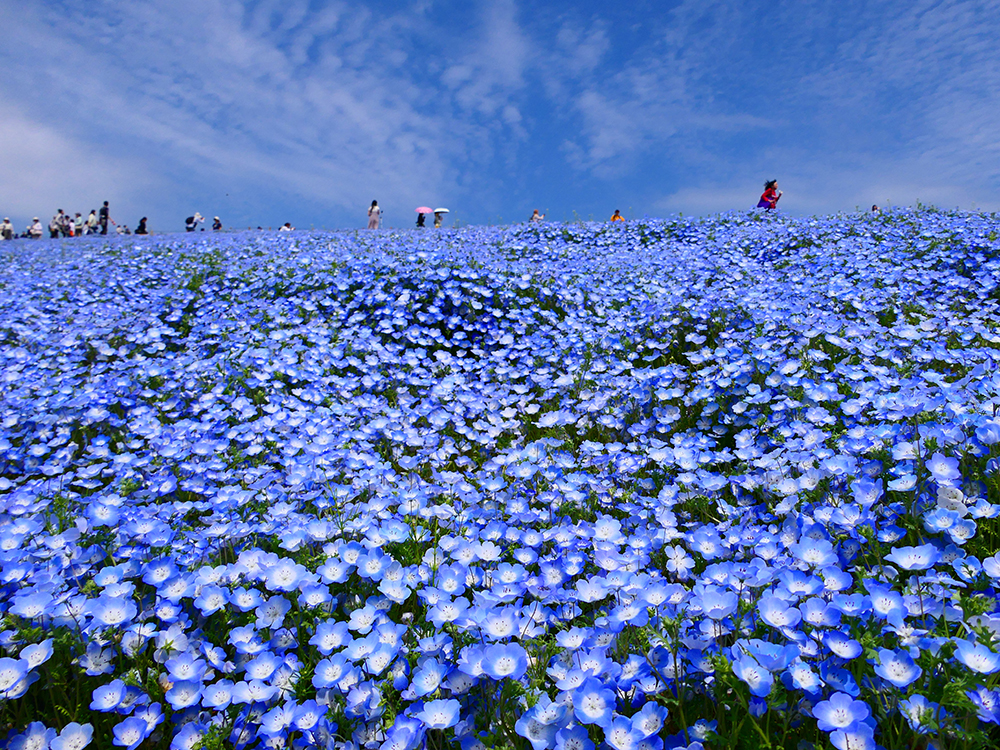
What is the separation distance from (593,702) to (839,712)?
2.16ft

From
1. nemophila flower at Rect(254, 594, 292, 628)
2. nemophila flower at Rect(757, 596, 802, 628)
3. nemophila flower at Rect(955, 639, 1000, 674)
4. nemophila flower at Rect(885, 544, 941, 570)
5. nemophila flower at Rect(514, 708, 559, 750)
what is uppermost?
nemophila flower at Rect(885, 544, 941, 570)

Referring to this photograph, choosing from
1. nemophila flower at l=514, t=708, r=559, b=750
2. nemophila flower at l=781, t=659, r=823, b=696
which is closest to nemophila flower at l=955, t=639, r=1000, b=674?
nemophila flower at l=781, t=659, r=823, b=696

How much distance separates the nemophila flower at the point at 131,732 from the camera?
5.53ft

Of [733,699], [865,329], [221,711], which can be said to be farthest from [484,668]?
[865,329]

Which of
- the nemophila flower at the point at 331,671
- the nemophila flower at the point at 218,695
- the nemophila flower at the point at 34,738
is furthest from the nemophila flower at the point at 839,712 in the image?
the nemophila flower at the point at 34,738

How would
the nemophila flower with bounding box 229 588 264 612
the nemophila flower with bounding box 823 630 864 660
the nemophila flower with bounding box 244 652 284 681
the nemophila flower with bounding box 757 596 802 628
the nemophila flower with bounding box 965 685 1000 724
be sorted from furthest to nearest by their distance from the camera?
1. the nemophila flower with bounding box 229 588 264 612
2. the nemophila flower with bounding box 244 652 284 681
3. the nemophila flower with bounding box 757 596 802 628
4. the nemophila flower with bounding box 823 630 864 660
5. the nemophila flower with bounding box 965 685 1000 724

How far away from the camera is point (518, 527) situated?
2.83 m

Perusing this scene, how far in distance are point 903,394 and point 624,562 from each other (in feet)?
6.28

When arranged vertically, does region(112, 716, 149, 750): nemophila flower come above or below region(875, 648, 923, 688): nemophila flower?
below

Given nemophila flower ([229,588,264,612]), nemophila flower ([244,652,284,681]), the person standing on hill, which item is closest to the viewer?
nemophila flower ([244,652,284,681])

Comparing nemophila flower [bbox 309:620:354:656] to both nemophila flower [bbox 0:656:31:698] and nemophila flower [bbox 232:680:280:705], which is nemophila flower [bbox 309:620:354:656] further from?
nemophila flower [bbox 0:656:31:698]

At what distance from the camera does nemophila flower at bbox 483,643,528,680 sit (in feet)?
5.56

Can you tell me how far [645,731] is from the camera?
1.59m

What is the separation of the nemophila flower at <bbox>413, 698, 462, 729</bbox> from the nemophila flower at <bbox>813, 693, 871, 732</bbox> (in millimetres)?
1002
